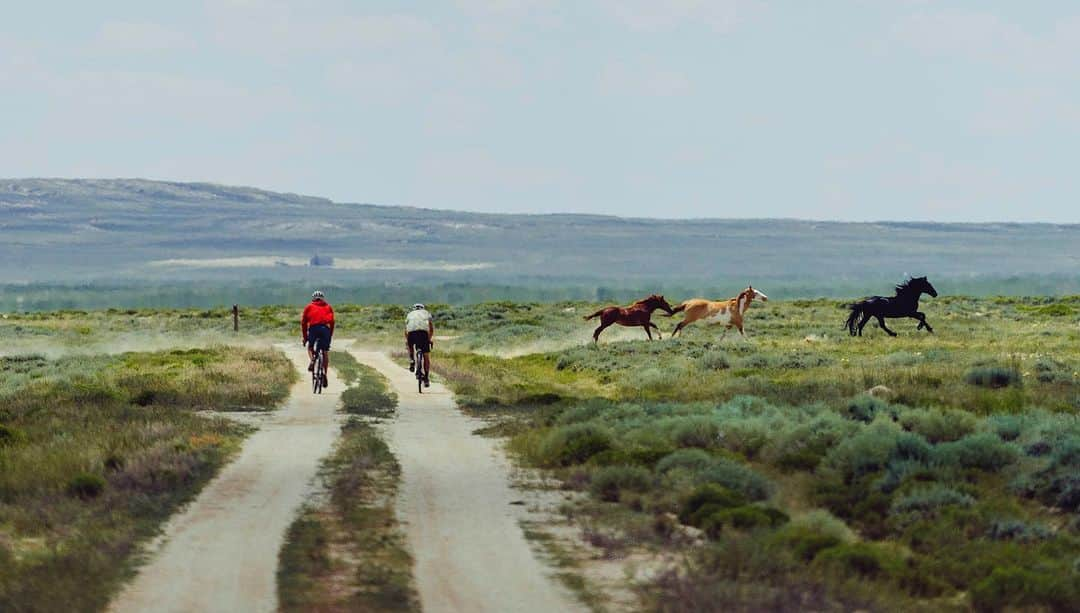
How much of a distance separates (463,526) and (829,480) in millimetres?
5033

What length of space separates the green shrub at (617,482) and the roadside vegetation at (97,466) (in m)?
4.89

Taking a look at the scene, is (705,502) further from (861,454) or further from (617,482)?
(861,454)

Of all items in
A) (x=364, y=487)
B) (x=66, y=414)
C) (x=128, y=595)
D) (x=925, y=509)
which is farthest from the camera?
(x=66, y=414)

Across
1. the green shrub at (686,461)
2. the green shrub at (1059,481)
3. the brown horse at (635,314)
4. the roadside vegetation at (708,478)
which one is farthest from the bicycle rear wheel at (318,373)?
the brown horse at (635,314)

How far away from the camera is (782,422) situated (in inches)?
985

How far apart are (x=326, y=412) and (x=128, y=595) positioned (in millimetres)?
17735

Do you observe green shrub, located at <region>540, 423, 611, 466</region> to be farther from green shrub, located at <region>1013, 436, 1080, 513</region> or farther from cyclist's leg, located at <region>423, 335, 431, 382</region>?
cyclist's leg, located at <region>423, 335, 431, 382</region>

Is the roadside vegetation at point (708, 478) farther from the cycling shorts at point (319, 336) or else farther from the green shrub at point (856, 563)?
the cycling shorts at point (319, 336)

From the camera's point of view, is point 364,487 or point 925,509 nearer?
point 925,509

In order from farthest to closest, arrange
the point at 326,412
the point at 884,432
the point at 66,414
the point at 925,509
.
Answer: the point at 326,412
the point at 66,414
the point at 884,432
the point at 925,509

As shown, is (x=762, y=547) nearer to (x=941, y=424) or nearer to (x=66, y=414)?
(x=941, y=424)

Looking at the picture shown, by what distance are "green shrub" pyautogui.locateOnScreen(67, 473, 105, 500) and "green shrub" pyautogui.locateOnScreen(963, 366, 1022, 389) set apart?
2098 cm

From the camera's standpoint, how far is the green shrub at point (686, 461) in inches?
813

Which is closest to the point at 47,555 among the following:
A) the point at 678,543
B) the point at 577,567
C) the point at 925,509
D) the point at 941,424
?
the point at 577,567
